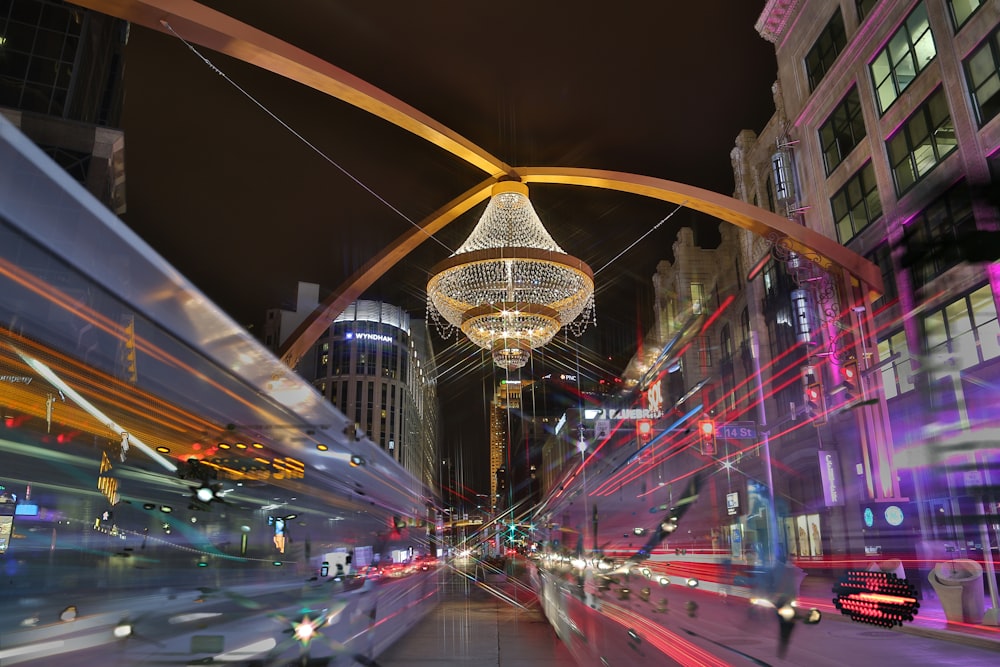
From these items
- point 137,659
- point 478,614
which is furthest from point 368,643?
point 478,614

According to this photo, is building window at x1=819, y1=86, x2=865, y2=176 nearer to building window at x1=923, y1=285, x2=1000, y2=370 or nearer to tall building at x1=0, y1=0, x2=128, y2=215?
building window at x1=923, y1=285, x2=1000, y2=370

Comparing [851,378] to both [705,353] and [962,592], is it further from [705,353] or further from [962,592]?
[705,353]

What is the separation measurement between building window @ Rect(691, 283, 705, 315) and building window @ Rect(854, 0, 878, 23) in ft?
80.3

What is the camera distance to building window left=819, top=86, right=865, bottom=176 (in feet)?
80.3

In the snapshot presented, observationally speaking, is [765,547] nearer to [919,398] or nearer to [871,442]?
[871,442]

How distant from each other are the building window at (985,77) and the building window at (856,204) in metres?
5.04

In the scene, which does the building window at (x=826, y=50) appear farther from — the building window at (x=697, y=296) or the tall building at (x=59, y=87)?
the tall building at (x=59, y=87)

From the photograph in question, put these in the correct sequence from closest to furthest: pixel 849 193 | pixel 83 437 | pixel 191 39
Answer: pixel 191 39
pixel 83 437
pixel 849 193

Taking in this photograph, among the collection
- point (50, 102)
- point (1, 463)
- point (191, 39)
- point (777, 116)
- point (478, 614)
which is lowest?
point (478, 614)

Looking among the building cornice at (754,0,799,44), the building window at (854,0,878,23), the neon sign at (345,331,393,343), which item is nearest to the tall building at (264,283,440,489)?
the neon sign at (345,331,393,343)

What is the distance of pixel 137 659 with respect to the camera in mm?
11047

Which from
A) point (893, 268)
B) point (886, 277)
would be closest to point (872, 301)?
point (886, 277)

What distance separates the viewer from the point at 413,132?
15461 millimetres

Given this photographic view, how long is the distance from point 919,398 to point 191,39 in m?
21.9
